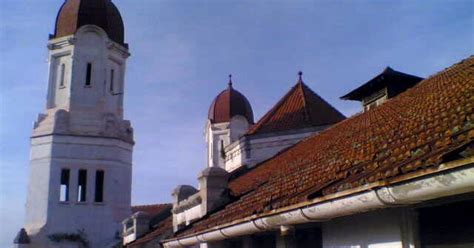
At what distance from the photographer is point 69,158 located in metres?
30.2

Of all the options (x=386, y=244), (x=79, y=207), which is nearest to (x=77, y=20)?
(x=79, y=207)

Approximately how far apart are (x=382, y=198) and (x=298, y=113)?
2022cm

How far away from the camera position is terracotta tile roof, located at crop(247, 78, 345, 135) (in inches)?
961

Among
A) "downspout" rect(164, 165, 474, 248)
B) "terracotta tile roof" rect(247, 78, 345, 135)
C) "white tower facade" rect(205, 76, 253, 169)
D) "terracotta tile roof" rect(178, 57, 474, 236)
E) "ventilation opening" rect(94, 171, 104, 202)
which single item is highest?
"white tower facade" rect(205, 76, 253, 169)

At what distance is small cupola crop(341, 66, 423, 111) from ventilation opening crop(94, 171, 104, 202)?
18.7 metres

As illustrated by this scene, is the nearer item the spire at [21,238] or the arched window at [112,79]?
the spire at [21,238]

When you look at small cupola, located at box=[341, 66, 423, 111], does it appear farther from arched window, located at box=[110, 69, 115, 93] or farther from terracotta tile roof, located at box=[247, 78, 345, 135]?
arched window, located at box=[110, 69, 115, 93]

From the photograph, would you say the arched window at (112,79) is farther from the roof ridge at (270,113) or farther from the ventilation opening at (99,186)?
the roof ridge at (270,113)

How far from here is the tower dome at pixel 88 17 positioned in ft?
104

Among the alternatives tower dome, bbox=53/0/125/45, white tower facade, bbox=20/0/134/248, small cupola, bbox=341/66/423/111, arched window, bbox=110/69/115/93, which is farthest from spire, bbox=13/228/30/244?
small cupola, bbox=341/66/423/111

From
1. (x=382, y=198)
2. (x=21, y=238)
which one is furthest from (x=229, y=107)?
(x=382, y=198)

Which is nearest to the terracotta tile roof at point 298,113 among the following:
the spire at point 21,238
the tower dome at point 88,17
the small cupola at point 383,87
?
the small cupola at point 383,87

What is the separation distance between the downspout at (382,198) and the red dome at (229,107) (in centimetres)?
3237

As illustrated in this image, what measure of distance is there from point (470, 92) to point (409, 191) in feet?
9.97
